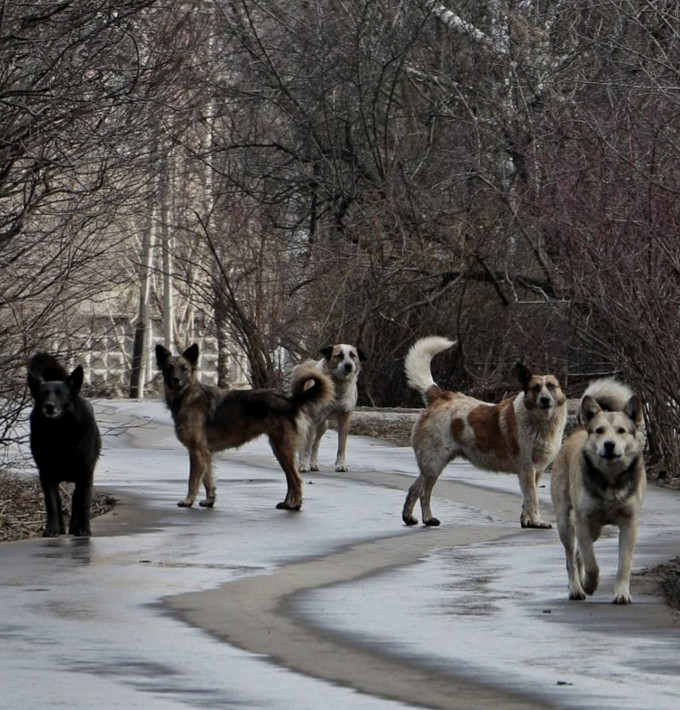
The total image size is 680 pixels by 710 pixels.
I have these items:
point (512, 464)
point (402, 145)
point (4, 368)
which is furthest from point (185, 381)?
point (402, 145)

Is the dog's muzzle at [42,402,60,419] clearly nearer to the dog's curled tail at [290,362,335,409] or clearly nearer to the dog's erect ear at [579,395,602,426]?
the dog's curled tail at [290,362,335,409]

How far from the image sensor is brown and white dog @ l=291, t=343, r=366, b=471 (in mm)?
21484

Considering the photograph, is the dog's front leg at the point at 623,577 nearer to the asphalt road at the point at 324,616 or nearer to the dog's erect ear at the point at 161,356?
the asphalt road at the point at 324,616

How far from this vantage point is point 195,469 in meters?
17.4

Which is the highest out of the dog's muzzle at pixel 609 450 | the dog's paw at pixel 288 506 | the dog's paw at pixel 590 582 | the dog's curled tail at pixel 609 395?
the dog's curled tail at pixel 609 395

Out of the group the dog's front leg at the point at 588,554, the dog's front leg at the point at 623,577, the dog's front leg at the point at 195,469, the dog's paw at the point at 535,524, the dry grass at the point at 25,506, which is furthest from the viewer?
the dog's front leg at the point at 195,469

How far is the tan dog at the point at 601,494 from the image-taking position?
1116cm

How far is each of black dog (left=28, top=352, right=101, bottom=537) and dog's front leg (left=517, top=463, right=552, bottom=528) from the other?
11.9 feet

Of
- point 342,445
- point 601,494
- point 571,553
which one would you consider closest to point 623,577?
point 571,553

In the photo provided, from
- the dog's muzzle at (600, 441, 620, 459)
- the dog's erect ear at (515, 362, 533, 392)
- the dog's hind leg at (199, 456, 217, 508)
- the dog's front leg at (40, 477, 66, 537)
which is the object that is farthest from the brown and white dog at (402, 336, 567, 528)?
the dog's muzzle at (600, 441, 620, 459)

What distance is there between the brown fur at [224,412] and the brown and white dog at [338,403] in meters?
2.80

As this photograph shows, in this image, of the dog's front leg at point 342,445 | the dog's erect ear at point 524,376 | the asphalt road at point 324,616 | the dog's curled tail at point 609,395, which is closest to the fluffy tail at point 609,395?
the dog's curled tail at point 609,395

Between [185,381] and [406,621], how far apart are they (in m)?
8.02

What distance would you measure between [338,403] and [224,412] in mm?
4826
